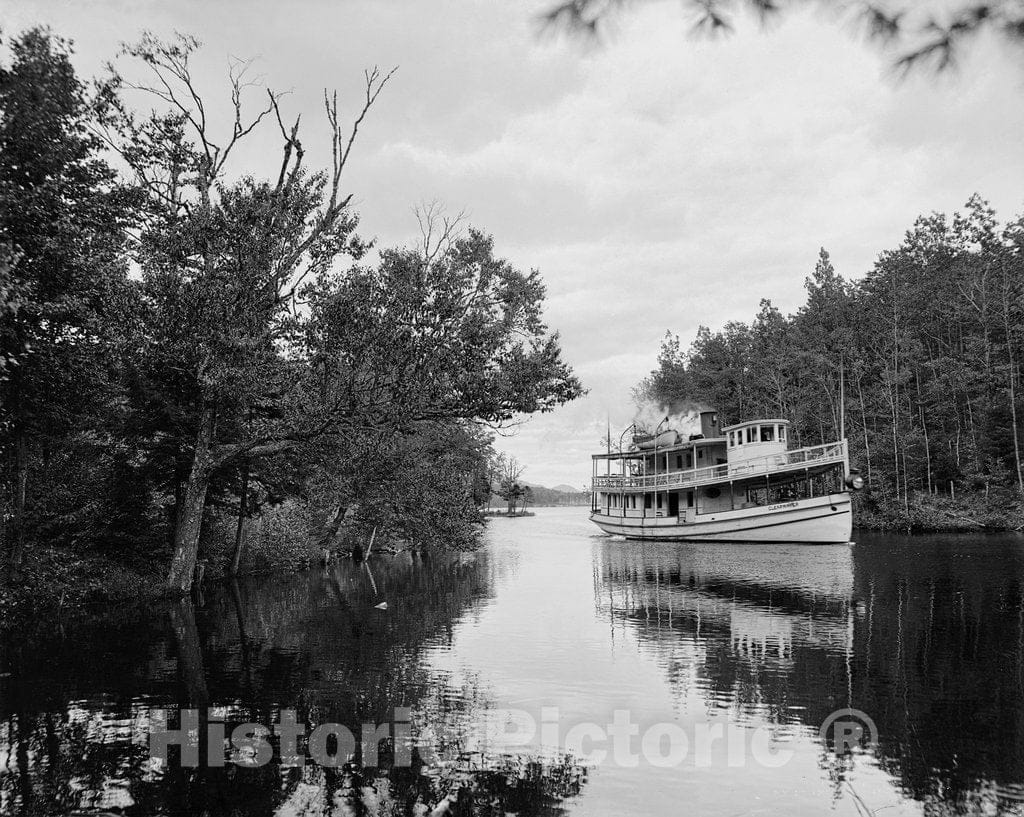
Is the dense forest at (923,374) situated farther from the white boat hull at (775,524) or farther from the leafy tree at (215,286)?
the leafy tree at (215,286)

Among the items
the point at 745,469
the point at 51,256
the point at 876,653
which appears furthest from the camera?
the point at 745,469

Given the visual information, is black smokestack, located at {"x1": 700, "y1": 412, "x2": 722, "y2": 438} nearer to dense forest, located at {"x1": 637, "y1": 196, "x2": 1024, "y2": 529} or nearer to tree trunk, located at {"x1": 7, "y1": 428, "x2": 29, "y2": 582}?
dense forest, located at {"x1": 637, "y1": 196, "x2": 1024, "y2": 529}

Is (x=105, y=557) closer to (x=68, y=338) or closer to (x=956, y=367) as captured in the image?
(x=68, y=338)

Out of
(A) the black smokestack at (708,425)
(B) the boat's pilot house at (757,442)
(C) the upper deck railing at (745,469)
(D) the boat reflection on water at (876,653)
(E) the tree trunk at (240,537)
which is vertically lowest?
(D) the boat reflection on water at (876,653)

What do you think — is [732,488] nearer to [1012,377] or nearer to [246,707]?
[1012,377]

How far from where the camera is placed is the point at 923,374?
2307 inches

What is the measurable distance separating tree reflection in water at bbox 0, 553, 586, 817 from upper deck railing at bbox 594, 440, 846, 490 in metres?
29.1

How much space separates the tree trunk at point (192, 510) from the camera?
65.0ft

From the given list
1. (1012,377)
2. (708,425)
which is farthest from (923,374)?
(708,425)

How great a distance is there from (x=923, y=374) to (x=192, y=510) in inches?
2455

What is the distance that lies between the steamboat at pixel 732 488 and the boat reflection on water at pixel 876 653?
12.0 meters

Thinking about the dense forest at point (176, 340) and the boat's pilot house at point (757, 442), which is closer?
the dense forest at point (176, 340)

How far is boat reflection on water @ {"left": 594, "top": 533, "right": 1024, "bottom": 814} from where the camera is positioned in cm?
750

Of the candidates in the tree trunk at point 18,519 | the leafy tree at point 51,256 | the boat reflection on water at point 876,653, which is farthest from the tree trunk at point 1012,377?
the tree trunk at point 18,519
